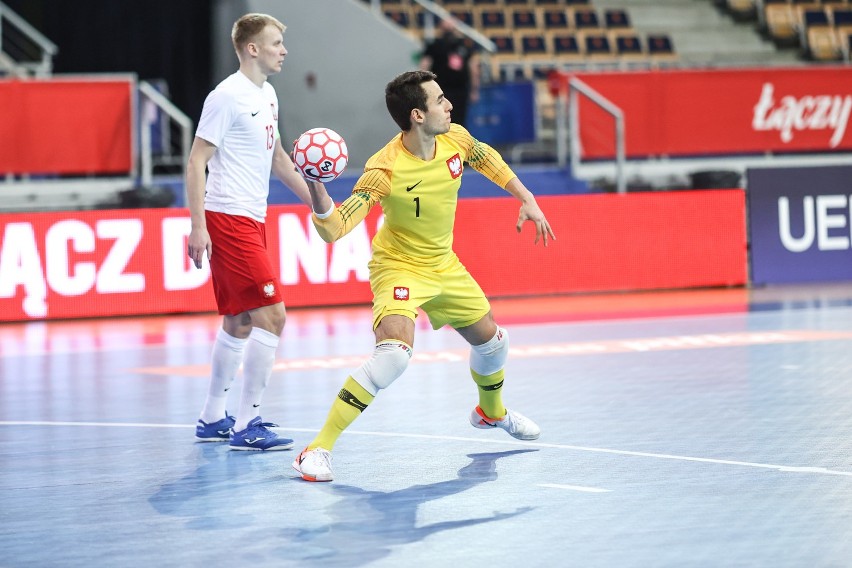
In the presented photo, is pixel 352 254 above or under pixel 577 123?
under

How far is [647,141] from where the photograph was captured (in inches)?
727

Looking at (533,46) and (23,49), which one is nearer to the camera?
(23,49)

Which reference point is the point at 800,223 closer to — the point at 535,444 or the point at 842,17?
the point at 842,17

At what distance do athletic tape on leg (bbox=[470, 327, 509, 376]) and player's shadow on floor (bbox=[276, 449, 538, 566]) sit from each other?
0.79 meters

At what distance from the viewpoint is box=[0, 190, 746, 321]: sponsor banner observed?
581 inches

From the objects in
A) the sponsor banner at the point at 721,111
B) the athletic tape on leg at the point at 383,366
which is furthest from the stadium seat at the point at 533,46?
the athletic tape on leg at the point at 383,366

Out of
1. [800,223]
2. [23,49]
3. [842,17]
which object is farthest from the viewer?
[842,17]

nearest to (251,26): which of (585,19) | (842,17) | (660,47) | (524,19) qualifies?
(524,19)

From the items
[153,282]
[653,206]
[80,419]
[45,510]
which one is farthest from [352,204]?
[653,206]

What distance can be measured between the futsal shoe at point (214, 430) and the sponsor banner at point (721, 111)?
35.6 ft

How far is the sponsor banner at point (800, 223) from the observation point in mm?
16828

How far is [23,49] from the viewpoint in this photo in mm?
19812

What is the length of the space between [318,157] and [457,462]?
1.76 meters

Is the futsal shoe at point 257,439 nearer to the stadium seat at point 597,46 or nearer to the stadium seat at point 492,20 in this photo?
the stadium seat at point 492,20
